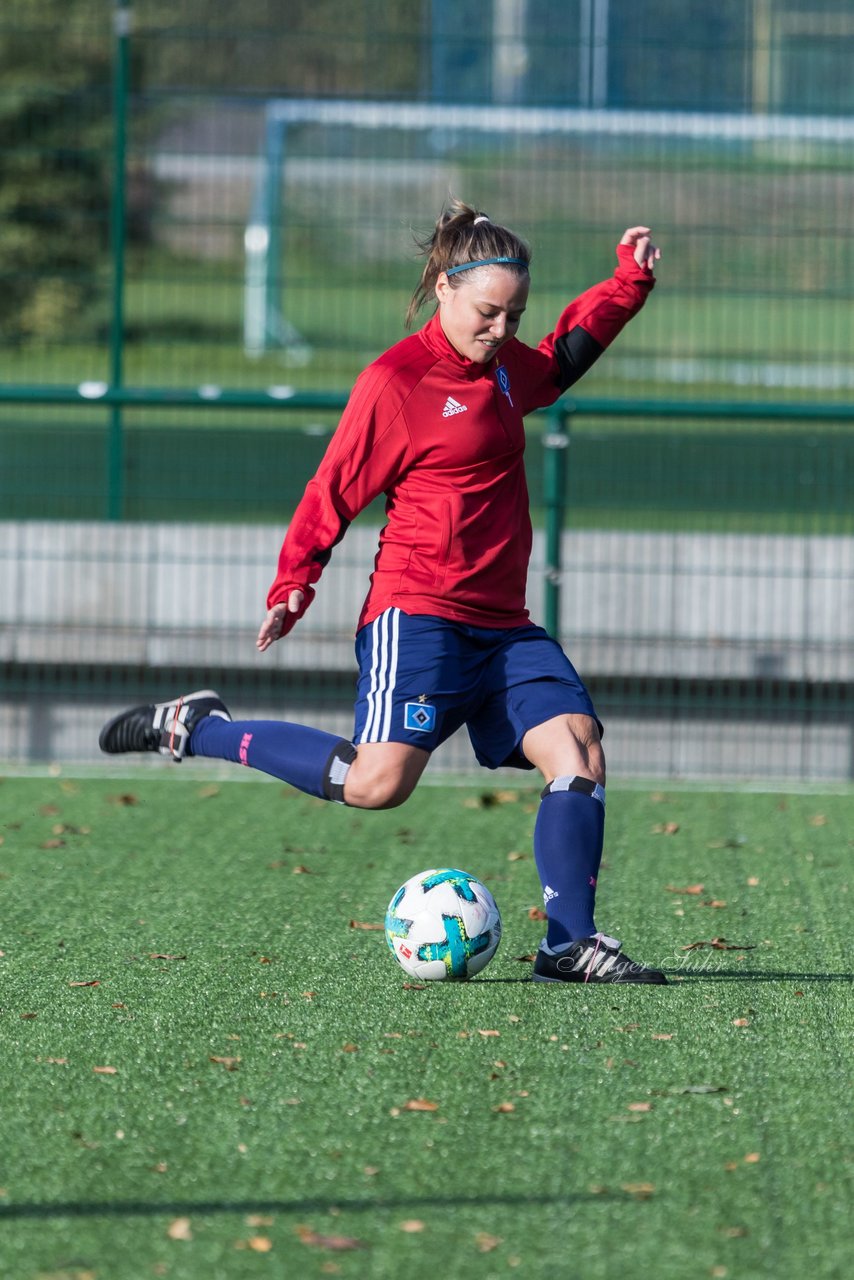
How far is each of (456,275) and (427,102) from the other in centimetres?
546

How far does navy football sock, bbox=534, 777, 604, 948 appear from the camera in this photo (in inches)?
179

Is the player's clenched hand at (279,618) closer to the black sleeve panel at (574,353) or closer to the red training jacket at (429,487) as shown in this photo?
the red training jacket at (429,487)

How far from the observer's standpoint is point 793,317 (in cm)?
1087

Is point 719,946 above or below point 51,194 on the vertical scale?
below

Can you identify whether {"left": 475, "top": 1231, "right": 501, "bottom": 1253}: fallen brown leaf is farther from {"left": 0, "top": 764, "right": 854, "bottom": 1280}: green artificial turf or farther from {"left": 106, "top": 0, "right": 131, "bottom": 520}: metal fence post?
{"left": 106, "top": 0, "right": 131, "bottom": 520}: metal fence post

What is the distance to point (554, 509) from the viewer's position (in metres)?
8.40

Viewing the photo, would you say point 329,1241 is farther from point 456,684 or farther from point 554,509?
point 554,509

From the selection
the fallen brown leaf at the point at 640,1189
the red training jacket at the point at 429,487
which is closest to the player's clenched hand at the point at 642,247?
the red training jacket at the point at 429,487

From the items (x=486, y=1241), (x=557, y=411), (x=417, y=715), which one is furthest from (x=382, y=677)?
(x=557, y=411)

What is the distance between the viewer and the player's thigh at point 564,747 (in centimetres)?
462

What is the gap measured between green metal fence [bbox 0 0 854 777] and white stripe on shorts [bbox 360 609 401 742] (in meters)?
1.98

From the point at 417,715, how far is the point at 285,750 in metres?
0.45

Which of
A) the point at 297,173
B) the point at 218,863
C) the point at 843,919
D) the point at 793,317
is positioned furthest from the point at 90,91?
the point at 843,919

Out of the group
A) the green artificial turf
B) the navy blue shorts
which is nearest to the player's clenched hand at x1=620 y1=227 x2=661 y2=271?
the navy blue shorts
